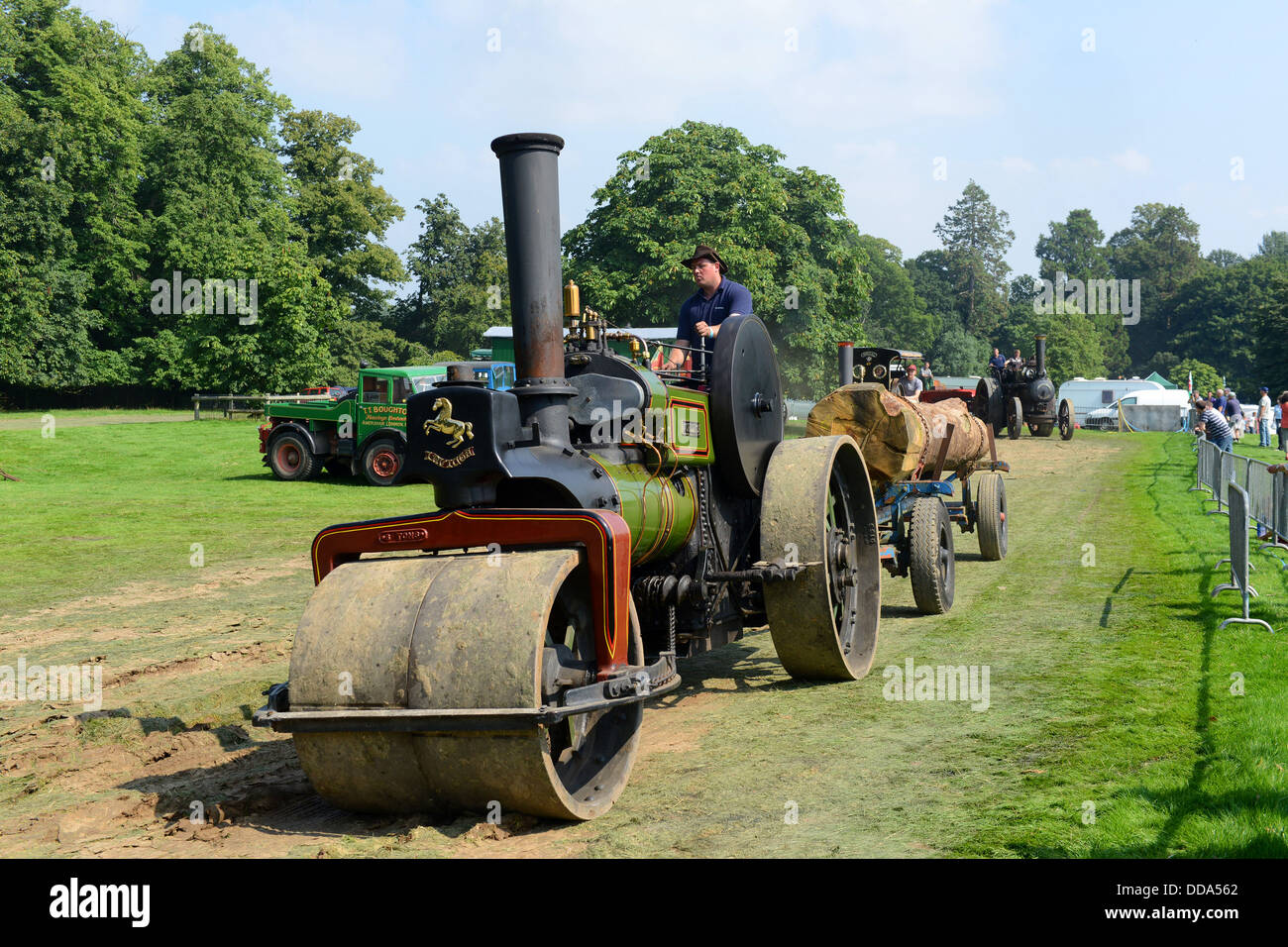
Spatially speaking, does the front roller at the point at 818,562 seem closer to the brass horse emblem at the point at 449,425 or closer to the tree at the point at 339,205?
the brass horse emblem at the point at 449,425

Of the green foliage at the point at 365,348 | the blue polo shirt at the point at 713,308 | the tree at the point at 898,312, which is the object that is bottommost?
the blue polo shirt at the point at 713,308

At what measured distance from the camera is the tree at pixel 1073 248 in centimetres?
13350

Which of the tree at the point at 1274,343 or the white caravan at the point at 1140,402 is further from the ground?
the tree at the point at 1274,343

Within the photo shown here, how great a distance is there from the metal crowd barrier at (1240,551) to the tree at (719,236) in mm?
32408

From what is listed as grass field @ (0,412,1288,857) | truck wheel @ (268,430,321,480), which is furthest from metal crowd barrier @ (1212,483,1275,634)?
truck wheel @ (268,430,321,480)

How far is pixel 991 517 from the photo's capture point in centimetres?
1296

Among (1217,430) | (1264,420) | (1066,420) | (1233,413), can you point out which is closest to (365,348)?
(1066,420)

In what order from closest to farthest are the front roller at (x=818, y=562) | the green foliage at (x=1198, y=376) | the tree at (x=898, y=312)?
1. the front roller at (x=818, y=562)
2. the green foliage at (x=1198, y=376)
3. the tree at (x=898, y=312)

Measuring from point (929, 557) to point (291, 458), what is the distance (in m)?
16.7

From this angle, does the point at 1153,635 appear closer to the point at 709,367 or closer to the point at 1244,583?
the point at 1244,583

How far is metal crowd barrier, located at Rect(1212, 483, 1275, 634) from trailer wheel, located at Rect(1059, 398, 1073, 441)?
94.4ft

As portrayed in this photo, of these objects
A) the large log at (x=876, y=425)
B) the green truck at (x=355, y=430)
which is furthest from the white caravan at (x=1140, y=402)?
the large log at (x=876, y=425)
